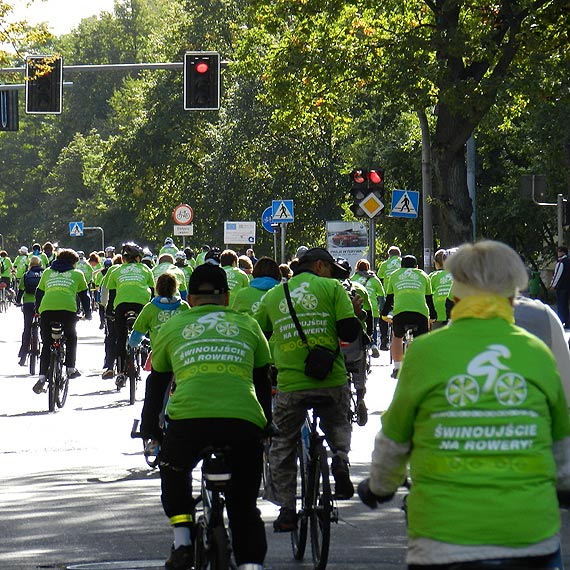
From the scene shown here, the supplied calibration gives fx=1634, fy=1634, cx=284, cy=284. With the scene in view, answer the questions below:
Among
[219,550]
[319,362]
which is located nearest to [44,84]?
[319,362]

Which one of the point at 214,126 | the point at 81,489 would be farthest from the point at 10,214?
the point at 81,489

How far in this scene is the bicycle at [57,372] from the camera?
60.1 feet

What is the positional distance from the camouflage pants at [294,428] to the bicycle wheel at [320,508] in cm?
25

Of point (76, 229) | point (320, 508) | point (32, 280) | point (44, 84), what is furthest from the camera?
point (76, 229)

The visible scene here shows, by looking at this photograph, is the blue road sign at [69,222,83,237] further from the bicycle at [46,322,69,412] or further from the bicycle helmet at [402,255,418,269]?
the bicycle at [46,322,69,412]

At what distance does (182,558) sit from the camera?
6723mm

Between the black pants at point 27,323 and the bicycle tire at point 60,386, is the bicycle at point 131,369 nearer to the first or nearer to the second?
the bicycle tire at point 60,386

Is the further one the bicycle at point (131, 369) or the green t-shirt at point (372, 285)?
the green t-shirt at point (372, 285)

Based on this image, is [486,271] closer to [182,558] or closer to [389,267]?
[182,558]

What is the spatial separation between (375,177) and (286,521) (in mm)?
16689

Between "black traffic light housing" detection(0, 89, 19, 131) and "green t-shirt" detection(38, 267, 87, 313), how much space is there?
10723 mm

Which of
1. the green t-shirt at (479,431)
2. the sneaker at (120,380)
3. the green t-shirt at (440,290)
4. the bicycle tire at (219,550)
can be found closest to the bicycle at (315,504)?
the bicycle tire at (219,550)

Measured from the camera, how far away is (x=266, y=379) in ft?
23.6

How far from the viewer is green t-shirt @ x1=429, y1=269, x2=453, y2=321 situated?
20.3 meters
